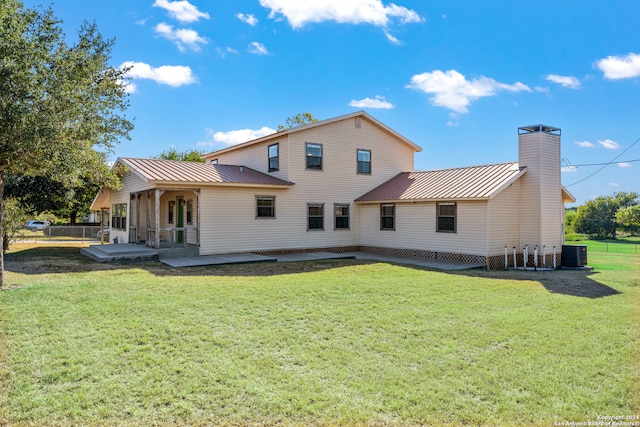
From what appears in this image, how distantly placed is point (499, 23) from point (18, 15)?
1574 centimetres

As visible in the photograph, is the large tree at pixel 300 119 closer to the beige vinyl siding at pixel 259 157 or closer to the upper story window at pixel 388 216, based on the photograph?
the beige vinyl siding at pixel 259 157

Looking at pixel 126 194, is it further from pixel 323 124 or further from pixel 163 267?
pixel 323 124

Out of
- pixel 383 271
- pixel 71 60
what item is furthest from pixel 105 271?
pixel 383 271

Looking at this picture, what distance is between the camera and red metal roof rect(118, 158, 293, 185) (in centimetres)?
1570

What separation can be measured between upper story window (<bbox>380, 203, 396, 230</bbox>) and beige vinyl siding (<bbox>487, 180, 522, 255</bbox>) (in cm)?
462

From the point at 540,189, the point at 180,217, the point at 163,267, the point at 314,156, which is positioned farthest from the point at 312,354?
the point at 180,217

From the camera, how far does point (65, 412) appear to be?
159 inches

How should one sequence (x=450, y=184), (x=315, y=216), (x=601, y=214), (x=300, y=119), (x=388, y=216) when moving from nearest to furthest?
(x=450, y=184) → (x=388, y=216) → (x=315, y=216) → (x=300, y=119) → (x=601, y=214)

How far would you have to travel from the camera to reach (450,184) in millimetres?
17219

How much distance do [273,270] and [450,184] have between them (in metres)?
8.42

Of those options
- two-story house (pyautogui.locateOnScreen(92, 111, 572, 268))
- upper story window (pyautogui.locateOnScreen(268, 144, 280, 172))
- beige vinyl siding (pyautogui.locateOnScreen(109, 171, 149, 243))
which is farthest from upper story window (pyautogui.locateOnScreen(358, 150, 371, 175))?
beige vinyl siding (pyautogui.locateOnScreen(109, 171, 149, 243))

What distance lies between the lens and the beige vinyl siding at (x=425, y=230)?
15.3 m

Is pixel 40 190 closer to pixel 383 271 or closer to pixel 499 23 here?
pixel 383 271

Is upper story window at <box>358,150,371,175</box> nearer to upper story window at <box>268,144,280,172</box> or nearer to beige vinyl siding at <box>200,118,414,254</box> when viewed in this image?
beige vinyl siding at <box>200,118,414,254</box>
